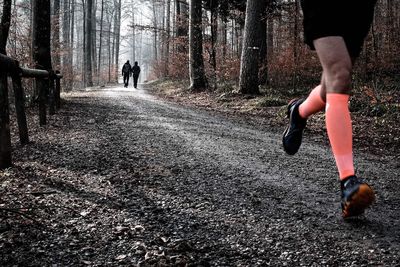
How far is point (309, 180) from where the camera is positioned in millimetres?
3121

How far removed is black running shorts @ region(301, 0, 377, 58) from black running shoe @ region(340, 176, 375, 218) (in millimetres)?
759

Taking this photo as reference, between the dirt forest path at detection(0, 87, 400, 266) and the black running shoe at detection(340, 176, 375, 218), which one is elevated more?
the black running shoe at detection(340, 176, 375, 218)

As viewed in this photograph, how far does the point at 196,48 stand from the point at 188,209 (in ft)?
45.6

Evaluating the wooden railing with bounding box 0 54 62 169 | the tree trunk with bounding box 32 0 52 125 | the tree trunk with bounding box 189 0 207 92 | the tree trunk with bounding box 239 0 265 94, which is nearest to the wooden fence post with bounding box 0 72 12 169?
the wooden railing with bounding box 0 54 62 169

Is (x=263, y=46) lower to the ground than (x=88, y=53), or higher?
lower

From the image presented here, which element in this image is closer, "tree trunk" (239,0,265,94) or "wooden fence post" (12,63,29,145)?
"wooden fence post" (12,63,29,145)

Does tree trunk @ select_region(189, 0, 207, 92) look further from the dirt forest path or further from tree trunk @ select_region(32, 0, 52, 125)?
the dirt forest path

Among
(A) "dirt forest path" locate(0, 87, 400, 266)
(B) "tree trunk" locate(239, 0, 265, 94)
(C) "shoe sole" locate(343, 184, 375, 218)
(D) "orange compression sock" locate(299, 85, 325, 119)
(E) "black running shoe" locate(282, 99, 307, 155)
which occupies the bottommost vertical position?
(A) "dirt forest path" locate(0, 87, 400, 266)

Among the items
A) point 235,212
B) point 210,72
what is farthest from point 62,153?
point 210,72

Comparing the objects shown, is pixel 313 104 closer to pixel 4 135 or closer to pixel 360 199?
pixel 360 199

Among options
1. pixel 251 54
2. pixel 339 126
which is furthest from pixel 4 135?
pixel 251 54

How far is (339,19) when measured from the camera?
2010 millimetres

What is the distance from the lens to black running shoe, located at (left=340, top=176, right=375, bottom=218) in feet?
5.92

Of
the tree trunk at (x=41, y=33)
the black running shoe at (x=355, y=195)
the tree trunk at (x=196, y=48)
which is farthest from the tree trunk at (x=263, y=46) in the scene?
the black running shoe at (x=355, y=195)
